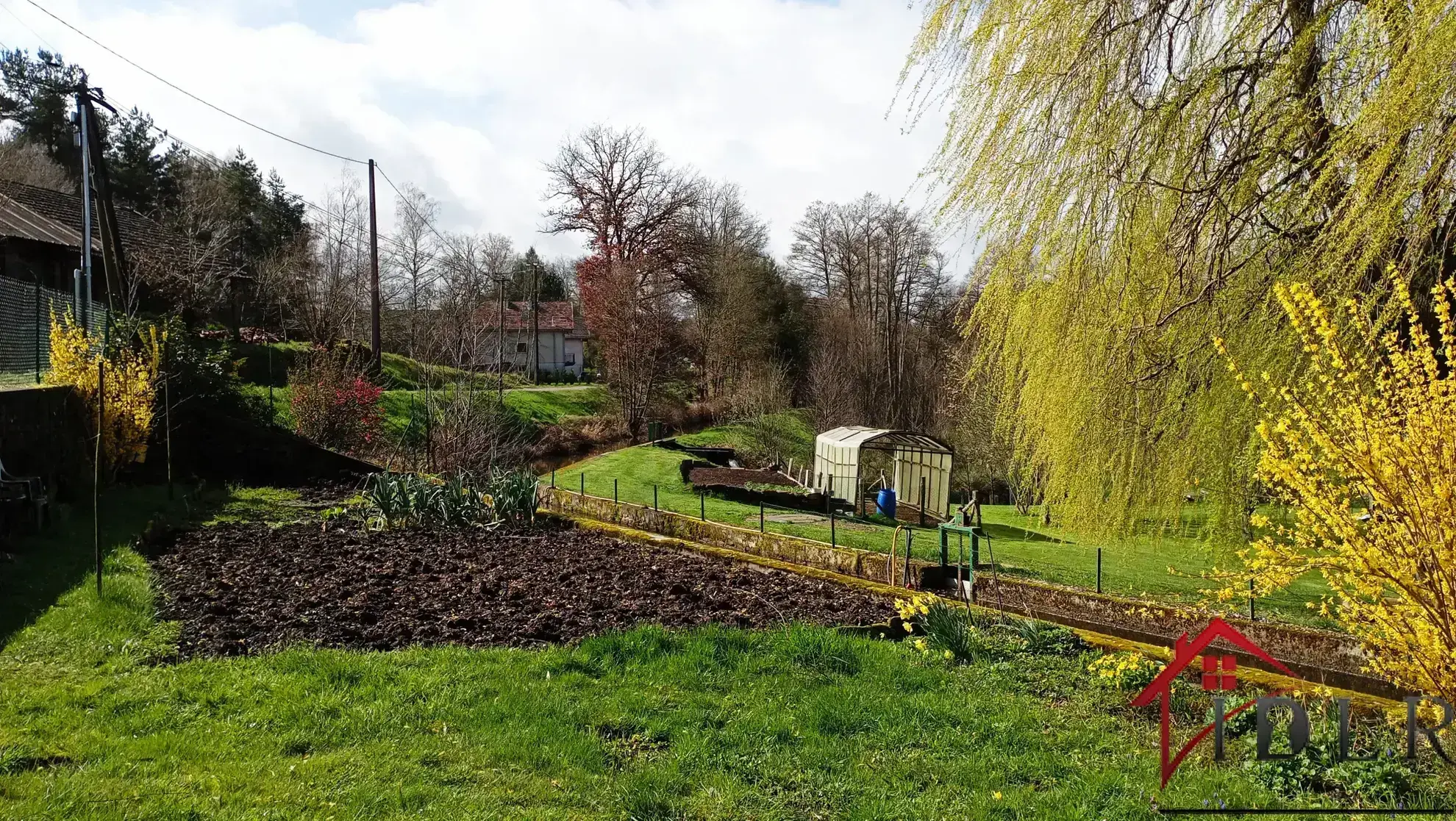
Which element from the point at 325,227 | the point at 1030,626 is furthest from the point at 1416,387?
the point at 325,227

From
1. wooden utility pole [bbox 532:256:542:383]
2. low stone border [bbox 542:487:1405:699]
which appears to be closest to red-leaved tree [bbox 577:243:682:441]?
wooden utility pole [bbox 532:256:542:383]

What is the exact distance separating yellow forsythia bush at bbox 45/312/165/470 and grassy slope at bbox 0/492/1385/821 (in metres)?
8.40

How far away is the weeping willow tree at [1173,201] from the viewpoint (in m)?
4.80

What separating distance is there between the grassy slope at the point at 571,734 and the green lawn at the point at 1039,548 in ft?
7.15

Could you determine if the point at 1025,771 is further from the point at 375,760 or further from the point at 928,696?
the point at 375,760

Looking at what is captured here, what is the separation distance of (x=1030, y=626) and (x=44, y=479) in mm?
11870

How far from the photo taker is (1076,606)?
7.81 meters

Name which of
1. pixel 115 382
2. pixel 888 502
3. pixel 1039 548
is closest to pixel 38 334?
pixel 115 382

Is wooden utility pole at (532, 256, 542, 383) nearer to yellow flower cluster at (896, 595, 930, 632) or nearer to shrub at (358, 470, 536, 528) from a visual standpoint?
shrub at (358, 470, 536, 528)

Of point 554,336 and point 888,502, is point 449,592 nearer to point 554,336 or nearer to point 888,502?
point 888,502

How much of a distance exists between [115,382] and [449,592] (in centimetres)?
891

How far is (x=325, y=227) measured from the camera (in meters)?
40.4

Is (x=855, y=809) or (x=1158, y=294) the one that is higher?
(x=1158, y=294)

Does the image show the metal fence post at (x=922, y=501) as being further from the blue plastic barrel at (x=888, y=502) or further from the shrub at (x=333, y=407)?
the shrub at (x=333, y=407)
